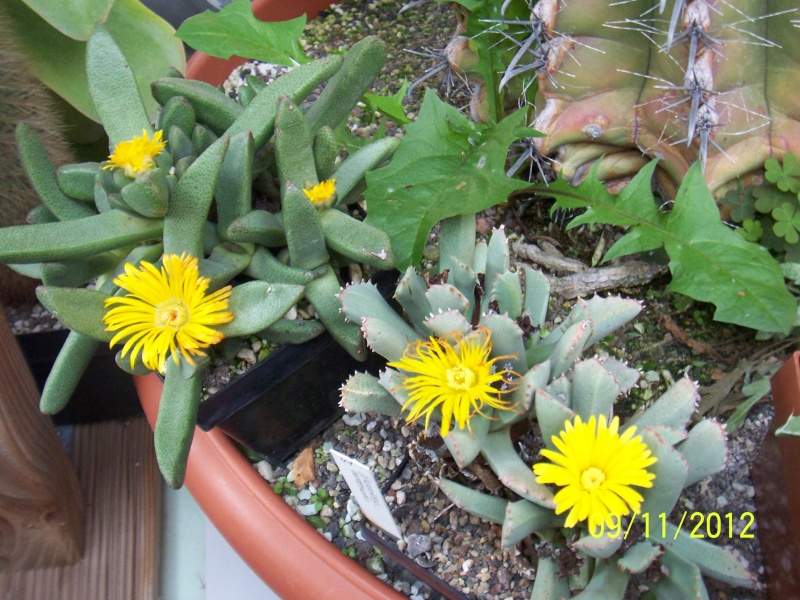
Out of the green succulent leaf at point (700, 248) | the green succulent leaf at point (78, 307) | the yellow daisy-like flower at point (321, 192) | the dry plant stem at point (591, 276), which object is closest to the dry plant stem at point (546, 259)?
the dry plant stem at point (591, 276)

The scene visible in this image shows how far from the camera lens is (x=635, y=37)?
0.76 m

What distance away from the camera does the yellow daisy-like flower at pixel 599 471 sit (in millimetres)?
466

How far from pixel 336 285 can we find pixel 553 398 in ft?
0.92

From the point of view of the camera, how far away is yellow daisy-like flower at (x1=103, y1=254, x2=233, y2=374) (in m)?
0.58

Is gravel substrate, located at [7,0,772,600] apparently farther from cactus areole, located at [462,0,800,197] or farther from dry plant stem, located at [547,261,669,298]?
cactus areole, located at [462,0,800,197]

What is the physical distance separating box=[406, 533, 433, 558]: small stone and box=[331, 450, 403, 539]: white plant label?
15 mm

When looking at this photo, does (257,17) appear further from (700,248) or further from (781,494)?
(781,494)

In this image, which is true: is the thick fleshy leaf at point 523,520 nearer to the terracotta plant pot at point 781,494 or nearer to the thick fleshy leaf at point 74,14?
the terracotta plant pot at point 781,494

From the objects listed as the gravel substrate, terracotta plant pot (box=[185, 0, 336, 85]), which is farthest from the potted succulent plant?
terracotta plant pot (box=[185, 0, 336, 85])

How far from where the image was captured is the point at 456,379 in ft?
1.69

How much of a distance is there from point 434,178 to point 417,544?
407 mm

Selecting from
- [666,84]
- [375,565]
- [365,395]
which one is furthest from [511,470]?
[666,84]

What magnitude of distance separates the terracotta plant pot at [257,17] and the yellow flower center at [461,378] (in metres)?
0.73
